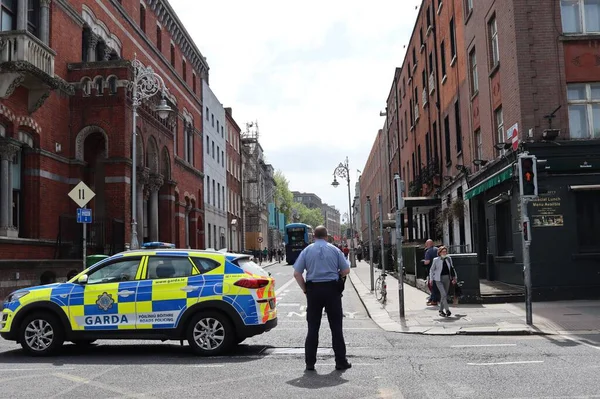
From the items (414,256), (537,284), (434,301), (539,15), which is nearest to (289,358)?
(434,301)

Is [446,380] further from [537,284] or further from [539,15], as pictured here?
[539,15]

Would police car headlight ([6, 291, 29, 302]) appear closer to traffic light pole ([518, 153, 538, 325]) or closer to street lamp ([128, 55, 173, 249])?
traffic light pole ([518, 153, 538, 325])

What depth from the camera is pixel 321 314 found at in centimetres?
803

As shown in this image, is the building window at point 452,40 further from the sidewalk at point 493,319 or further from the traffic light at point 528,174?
the traffic light at point 528,174

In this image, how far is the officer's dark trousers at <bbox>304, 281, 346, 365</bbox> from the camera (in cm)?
802

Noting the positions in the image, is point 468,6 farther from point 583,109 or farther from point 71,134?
point 71,134

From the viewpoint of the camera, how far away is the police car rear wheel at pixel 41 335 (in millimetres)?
9500

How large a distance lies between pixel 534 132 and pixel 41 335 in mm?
12983

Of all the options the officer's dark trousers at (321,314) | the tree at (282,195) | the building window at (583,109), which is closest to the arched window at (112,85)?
the building window at (583,109)

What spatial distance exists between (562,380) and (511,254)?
464 inches

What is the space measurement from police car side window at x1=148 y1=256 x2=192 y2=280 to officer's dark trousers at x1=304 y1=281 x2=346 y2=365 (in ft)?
8.04

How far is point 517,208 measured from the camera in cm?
1666

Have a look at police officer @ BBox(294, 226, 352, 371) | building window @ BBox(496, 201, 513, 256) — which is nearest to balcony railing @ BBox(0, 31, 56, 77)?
police officer @ BBox(294, 226, 352, 371)

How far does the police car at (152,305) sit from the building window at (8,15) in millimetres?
12571
